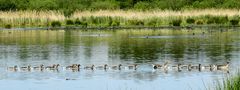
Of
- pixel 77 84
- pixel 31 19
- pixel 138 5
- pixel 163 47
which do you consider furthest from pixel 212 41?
pixel 138 5

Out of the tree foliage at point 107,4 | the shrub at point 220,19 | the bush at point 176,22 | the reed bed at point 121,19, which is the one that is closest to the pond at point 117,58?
the reed bed at point 121,19

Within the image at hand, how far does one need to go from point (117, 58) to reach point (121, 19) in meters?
28.6

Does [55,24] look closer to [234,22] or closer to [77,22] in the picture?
[77,22]

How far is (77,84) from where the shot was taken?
21.4 metres

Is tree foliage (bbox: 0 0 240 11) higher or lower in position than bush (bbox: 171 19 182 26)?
higher

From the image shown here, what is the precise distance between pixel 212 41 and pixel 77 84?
1817cm

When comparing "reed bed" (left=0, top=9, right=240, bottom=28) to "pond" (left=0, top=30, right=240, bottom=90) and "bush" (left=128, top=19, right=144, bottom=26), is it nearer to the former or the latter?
"bush" (left=128, top=19, right=144, bottom=26)

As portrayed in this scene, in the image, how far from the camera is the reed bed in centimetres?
5641

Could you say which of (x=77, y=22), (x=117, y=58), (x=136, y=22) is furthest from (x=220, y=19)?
(x=117, y=58)

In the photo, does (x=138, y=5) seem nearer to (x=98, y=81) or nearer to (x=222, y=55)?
(x=222, y=55)

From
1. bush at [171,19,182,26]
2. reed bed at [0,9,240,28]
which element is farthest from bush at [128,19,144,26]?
bush at [171,19,182,26]

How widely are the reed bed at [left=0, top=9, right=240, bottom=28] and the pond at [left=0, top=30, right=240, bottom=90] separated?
8.90m

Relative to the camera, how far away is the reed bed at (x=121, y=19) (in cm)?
5641

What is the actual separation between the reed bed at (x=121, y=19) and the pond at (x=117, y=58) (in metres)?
8.90
